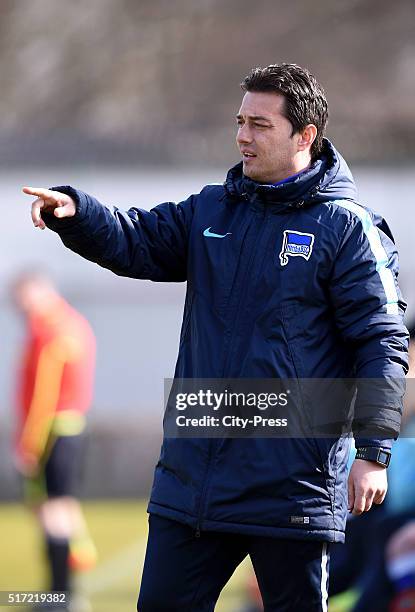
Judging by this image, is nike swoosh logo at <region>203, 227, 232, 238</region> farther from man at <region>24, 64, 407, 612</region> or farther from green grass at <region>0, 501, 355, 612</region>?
green grass at <region>0, 501, 355, 612</region>

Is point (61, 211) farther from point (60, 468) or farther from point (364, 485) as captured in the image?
point (60, 468)

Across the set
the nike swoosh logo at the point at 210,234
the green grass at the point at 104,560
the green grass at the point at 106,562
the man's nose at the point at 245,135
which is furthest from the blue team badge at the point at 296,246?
the green grass at the point at 104,560

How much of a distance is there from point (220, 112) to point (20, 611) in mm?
14331

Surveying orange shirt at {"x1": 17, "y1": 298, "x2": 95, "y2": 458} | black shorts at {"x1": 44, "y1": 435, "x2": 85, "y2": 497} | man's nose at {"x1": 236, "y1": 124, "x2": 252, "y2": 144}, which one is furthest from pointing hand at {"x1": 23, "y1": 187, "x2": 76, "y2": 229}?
orange shirt at {"x1": 17, "y1": 298, "x2": 95, "y2": 458}

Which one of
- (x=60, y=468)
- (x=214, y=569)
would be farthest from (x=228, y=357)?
(x=60, y=468)

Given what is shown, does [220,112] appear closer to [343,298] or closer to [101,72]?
[101,72]

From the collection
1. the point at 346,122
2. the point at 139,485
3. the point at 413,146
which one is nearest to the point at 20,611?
the point at 139,485

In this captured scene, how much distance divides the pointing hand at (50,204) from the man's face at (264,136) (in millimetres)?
480

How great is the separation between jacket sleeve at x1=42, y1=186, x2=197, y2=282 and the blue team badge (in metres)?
0.34

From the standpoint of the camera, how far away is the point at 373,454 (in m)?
3.57

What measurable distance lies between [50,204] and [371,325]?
2.89 ft

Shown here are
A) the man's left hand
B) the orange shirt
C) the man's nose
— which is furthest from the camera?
the orange shirt

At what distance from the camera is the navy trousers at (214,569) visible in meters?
3.65

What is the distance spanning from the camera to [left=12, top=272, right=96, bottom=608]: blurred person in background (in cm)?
754
